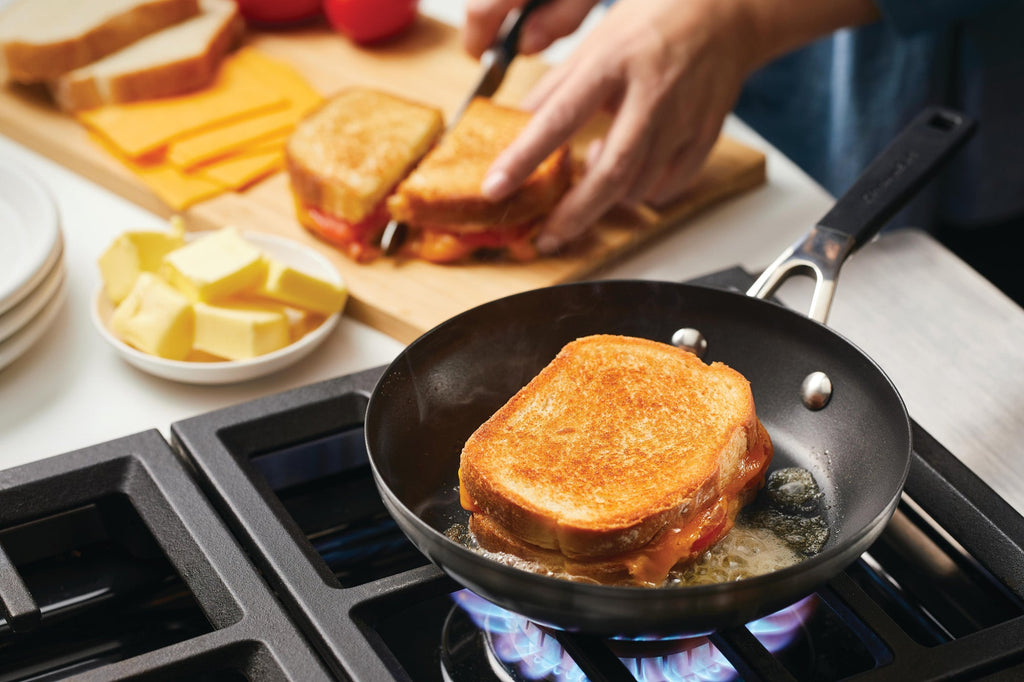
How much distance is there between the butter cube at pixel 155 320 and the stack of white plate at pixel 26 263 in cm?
9

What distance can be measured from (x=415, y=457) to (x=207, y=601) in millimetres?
223

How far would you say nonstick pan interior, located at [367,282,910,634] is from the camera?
87 cm

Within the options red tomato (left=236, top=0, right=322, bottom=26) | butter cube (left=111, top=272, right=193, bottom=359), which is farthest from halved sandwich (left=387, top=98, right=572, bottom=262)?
red tomato (left=236, top=0, right=322, bottom=26)

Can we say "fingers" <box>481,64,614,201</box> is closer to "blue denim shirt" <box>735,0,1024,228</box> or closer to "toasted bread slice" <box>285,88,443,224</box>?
"toasted bread slice" <box>285,88,443,224</box>

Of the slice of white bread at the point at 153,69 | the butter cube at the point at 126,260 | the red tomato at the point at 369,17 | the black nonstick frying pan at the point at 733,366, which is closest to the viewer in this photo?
the black nonstick frying pan at the point at 733,366

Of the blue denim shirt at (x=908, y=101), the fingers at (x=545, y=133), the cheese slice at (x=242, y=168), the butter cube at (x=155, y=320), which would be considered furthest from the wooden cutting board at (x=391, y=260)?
the blue denim shirt at (x=908, y=101)

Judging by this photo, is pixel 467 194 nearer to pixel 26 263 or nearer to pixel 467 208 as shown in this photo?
pixel 467 208

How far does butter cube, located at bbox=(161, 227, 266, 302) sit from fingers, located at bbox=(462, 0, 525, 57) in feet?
2.27

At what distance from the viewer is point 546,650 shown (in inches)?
35.3

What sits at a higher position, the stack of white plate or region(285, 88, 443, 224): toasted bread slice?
region(285, 88, 443, 224): toasted bread slice

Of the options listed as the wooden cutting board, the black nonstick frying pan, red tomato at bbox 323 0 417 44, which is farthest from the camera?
red tomato at bbox 323 0 417 44

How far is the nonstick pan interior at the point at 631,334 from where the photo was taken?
870 millimetres

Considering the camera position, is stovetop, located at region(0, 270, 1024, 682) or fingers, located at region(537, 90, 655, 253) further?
fingers, located at region(537, 90, 655, 253)

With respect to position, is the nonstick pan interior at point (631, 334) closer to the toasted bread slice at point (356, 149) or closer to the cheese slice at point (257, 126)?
the toasted bread slice at point (356, 149)
